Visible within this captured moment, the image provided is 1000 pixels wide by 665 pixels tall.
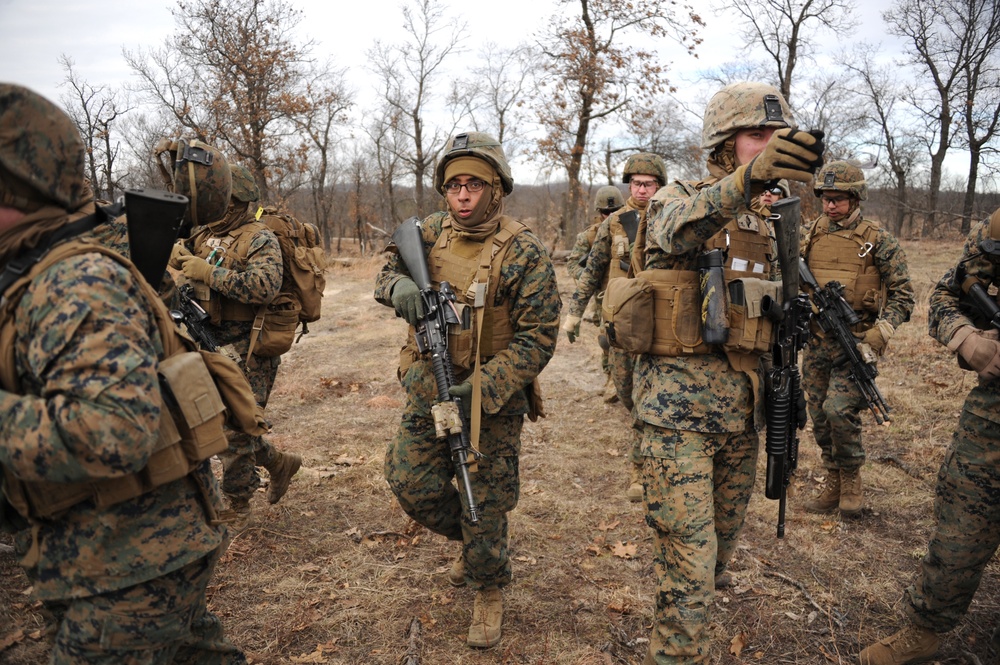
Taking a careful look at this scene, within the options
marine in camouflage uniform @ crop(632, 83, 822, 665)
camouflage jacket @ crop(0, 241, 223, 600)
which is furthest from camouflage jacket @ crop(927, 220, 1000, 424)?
camouflage jacket @ crop(0, 241, 223, 600)

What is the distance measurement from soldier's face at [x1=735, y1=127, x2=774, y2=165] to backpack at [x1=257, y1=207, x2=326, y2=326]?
119 inches

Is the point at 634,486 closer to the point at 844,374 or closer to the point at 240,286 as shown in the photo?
the point at 844,374

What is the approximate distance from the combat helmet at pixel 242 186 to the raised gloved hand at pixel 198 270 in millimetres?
530

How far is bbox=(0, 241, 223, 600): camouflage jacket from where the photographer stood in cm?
170

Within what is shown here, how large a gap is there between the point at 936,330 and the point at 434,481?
2735mm

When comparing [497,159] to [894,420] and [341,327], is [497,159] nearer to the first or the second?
[894,420]

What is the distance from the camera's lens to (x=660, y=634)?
9.20ft

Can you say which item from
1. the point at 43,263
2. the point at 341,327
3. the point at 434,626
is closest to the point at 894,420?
the point at 434,626

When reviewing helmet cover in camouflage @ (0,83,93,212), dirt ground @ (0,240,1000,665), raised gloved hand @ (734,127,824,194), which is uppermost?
raised gloved hand @ (734,127,824,194)

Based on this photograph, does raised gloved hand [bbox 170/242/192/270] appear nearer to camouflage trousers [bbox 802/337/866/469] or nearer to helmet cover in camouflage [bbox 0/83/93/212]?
helmet cover in camouflage [bbox 0/83/93/212]

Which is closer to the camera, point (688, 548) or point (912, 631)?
point (688, 548)

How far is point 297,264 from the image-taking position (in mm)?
4781

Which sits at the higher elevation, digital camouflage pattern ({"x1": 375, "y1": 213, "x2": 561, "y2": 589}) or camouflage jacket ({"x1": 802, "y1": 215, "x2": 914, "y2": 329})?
camouflage jacket ({"x1": 802, "y1": 215, "x2": 914, "y2": 329})

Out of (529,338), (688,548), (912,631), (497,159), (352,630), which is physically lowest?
(352,630)
